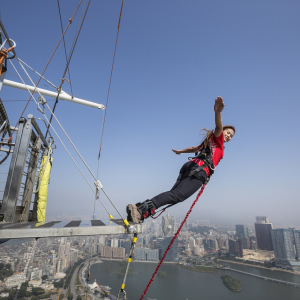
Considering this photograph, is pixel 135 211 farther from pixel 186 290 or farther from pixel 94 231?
pixel 186 290

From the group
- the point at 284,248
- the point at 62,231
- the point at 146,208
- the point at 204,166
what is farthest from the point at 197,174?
the point at 284,248

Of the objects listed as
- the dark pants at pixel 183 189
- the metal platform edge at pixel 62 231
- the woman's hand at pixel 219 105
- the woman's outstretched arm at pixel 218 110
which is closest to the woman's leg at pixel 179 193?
the dark pants at pixel 183 189

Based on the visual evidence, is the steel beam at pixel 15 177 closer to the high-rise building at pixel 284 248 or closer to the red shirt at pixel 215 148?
the red shirt at pixel 215 148

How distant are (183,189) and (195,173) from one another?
21cm

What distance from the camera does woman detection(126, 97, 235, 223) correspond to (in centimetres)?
158

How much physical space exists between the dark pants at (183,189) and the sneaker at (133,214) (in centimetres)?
19

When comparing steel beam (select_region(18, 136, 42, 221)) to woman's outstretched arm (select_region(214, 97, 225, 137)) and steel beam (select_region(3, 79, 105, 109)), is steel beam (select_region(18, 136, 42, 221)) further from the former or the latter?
steel beam (select_region(3, 79, 105, 109))

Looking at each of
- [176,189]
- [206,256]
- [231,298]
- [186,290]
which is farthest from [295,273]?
[176,189]

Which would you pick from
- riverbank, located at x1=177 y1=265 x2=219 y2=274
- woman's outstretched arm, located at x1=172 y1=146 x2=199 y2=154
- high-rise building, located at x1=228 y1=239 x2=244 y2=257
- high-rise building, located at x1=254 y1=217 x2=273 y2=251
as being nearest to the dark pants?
woman's outstretched arm, located at x1=172 y1=146 x2=199 y2=154

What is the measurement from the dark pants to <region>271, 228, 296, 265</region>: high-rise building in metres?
49.8

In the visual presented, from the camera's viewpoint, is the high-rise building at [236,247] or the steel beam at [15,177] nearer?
the steel beam at [15,177]

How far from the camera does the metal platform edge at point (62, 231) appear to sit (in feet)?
3.95

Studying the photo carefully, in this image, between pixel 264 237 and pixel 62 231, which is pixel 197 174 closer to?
pixel 62 231

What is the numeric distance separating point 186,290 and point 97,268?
17441 mm
